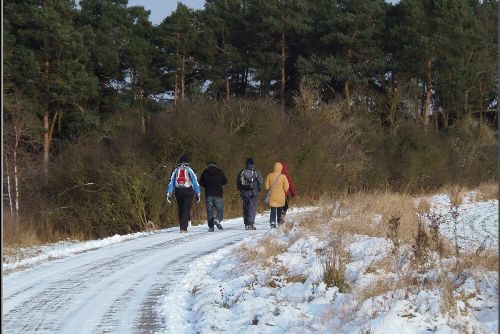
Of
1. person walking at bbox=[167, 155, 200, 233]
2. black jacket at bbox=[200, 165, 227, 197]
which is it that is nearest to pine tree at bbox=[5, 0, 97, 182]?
black jacket at bbox=[200, 165, 227, 197]

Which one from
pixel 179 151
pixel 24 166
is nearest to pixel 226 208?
pixel 179 151

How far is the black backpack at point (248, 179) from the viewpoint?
16.2m

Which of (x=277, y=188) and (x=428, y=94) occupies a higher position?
(x=428, y=94)

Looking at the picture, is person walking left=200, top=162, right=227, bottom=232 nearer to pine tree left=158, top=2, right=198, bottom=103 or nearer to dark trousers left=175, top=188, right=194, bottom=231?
dark trousers left=175, top=188, right=194, bottom=231

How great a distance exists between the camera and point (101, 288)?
29.3 ft

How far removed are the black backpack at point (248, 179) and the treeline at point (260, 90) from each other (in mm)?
8276

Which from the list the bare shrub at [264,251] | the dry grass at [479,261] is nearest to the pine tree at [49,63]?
the bare shrub at [264,251]

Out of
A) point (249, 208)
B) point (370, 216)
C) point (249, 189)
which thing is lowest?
point (370, 216)

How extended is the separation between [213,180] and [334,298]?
9543mm

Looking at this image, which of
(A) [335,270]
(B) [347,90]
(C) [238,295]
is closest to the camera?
(C) [238,295]

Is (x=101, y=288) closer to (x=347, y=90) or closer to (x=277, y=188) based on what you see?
(x=277, y=188)

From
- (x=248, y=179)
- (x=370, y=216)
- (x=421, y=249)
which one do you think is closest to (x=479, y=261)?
(x=421, y=249)

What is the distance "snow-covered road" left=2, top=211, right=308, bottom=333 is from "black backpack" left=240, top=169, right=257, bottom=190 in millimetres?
2883

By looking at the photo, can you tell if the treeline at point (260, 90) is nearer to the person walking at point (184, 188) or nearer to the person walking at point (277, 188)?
the person walking at point (184, 188)
